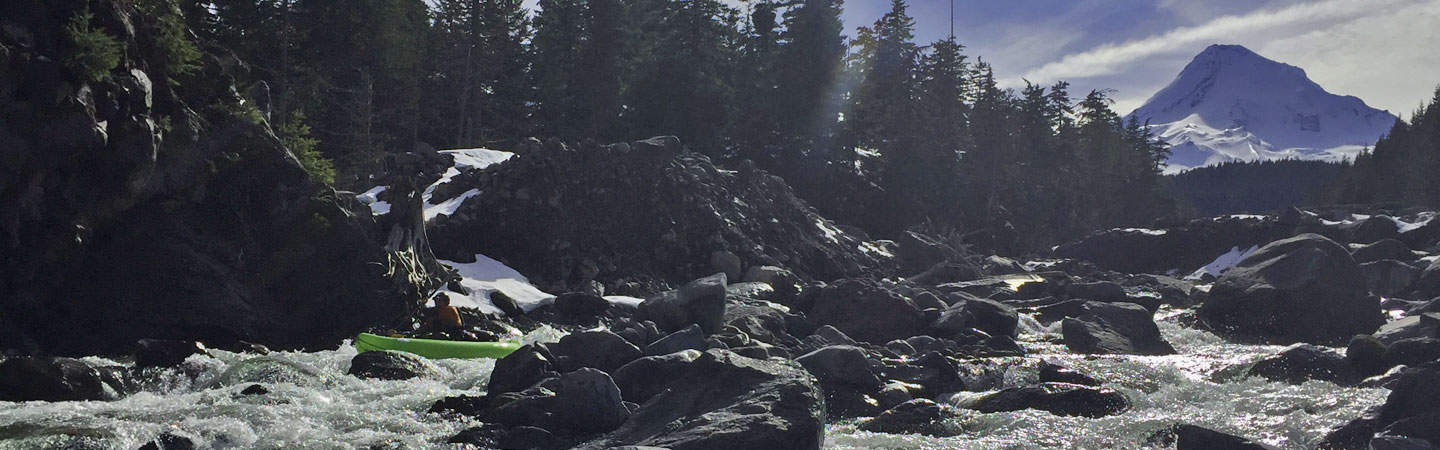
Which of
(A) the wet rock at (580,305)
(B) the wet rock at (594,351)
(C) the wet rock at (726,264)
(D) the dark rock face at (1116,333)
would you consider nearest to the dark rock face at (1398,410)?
(D) the dark rock face at (1116,333)

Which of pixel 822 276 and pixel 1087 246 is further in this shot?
pixel 1087 246

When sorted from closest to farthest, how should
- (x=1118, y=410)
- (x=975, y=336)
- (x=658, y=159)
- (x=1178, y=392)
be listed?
1. (x=1118, y=410)
2. (x=1178, y=392)
3. (x=975, y=336)
4. (x=658, y=159)

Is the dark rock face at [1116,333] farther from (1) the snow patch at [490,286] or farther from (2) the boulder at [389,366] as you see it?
(2) the boulder at [389,366]

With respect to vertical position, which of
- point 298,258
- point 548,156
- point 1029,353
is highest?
point 548,156

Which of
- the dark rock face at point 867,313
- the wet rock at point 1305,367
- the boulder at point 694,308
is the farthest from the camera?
the dark rock face at point 867,313

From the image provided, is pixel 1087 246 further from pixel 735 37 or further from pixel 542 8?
pixel 542 8

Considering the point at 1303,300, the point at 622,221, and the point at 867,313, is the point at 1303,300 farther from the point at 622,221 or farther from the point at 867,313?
the point at 622,221

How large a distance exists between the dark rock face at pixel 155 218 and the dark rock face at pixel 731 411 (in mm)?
7777

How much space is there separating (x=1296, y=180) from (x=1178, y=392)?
17013 cm

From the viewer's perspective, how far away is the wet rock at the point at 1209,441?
23.5 ft

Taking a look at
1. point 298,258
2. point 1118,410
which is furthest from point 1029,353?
point 298,258

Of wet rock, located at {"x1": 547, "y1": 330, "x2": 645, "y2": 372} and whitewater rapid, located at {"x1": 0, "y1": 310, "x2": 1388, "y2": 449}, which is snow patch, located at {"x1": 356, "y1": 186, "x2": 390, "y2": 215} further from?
wet rock, located at {"x1": 547, "y1": 330, "x2": 645, "y2": 372}

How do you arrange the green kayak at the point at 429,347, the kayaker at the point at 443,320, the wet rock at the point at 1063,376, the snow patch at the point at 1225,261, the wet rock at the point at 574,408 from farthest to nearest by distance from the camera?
1. the snow patch at the point at 1225,261
2. the kayaker at the point at 443,320
3. the green kayak at the point at 429,347
4. the wet rock at the point at 1063,376
5. the wet rock at the point at 574,408

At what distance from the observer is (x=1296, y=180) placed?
15400cm
